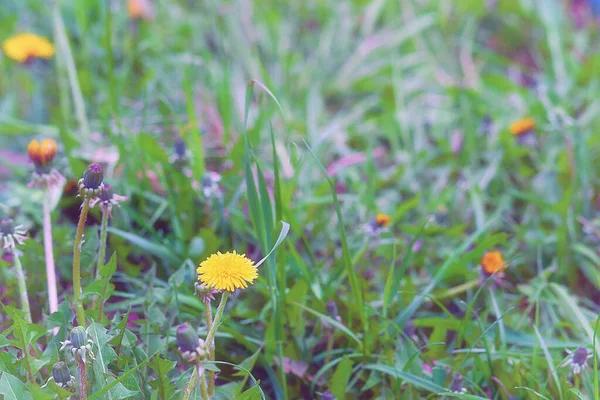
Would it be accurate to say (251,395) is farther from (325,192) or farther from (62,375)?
(325,192)

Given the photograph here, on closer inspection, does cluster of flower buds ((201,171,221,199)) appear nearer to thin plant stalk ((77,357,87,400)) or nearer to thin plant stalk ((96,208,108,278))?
thin plant stalk ((96,208,108,278))

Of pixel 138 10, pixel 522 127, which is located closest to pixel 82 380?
pixel 522 127

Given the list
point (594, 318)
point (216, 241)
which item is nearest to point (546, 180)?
point (594, 318)

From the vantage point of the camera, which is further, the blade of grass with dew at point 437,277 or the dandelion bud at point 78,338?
the blade of grass with dew at point 437,277

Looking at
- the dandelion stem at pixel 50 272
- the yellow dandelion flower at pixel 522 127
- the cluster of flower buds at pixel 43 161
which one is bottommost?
the dandelion stem at pixel 50 272

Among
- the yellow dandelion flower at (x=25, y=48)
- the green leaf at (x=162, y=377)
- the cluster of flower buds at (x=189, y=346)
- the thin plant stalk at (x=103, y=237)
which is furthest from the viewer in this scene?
the yellow dandelion flower at (x=25, y=48)

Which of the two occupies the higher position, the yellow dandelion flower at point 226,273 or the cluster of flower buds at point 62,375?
the yellow dandelion flower at point 226,273

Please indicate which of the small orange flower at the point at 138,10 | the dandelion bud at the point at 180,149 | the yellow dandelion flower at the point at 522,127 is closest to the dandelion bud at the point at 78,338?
the dandelion bud at the point at 180,149

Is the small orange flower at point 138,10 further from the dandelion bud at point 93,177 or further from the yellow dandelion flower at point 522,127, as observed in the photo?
the dandelion bud at point 93,177
